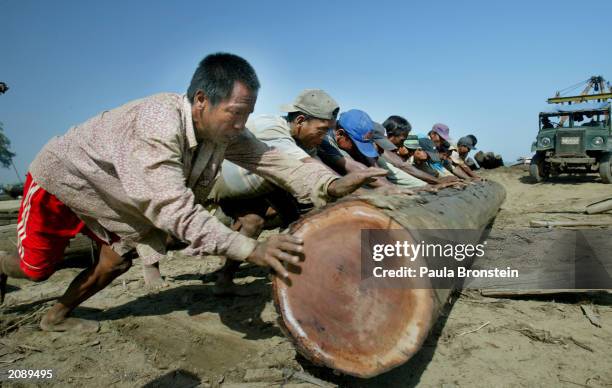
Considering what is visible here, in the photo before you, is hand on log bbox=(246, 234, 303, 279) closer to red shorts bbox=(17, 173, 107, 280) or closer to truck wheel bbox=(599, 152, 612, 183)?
red shorts bbox=(17, 173, 107, 280)

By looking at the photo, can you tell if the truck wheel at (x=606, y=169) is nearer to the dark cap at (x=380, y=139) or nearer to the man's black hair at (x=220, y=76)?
the dark cap at (x=380, y=139)

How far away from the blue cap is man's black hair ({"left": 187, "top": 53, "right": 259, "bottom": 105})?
2.42 metres

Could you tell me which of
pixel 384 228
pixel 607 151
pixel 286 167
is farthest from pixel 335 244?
pixel 607 151

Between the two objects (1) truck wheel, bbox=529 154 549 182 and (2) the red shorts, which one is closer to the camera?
(2) the red shorts

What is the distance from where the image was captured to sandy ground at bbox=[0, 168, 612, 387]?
2.04m

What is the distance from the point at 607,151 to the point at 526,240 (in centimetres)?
969

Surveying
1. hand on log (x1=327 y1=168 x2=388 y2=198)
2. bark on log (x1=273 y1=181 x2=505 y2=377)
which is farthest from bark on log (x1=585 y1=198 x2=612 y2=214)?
bark on log (x1=273 y1=181 x2=505 y2=377)

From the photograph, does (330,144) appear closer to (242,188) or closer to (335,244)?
(242,188)

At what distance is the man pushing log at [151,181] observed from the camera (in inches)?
70.6

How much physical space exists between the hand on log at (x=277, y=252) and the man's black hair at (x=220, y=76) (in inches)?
28.1

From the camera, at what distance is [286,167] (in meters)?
2.65

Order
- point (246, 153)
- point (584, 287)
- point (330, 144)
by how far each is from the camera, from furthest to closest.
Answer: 1. point (330, 144)
2. point (584, 287)
3. point (246, 153)

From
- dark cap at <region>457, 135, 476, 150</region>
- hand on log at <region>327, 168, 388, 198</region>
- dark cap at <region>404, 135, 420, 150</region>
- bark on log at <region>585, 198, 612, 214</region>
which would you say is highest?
hand on log at <region>327, 168, 388, 198</region>

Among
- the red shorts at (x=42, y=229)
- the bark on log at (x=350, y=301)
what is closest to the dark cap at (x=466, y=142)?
the bark on log at (x=350, y=301)
